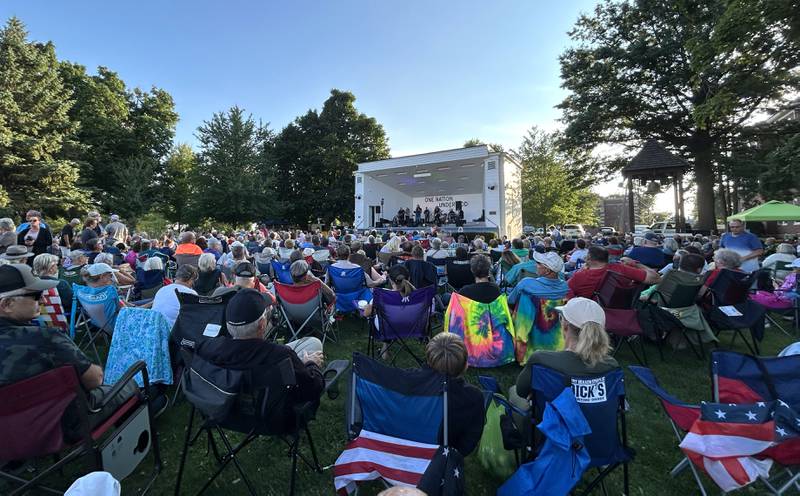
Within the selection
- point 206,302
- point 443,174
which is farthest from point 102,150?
point 206,302

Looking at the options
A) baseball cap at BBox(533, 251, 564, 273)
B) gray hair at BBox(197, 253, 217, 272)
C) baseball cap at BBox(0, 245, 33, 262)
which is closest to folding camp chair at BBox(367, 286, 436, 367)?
baseball cap at BBox(533, 251, 564, 273)

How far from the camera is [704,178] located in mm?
15625

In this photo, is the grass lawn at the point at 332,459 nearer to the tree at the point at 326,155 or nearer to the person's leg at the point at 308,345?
the person's leg at the point at 308,345

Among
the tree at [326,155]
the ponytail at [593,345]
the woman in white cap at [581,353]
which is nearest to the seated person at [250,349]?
the woman in white cap at [581,353]

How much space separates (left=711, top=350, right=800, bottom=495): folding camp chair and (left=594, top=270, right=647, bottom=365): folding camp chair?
62.9 inches

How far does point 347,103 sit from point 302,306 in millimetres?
25675

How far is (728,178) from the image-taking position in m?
15.6

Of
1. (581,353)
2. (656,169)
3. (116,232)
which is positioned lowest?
(581,353)

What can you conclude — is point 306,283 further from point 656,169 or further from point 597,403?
point 656,169

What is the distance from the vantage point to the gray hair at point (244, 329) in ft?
5.68

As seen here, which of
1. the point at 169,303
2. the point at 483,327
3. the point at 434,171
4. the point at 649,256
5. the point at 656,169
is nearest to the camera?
the point at 169,303

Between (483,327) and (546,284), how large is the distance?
0.72 metres

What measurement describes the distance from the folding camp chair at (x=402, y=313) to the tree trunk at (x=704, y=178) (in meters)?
17.0

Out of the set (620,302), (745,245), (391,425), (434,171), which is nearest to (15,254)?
(391,425)
